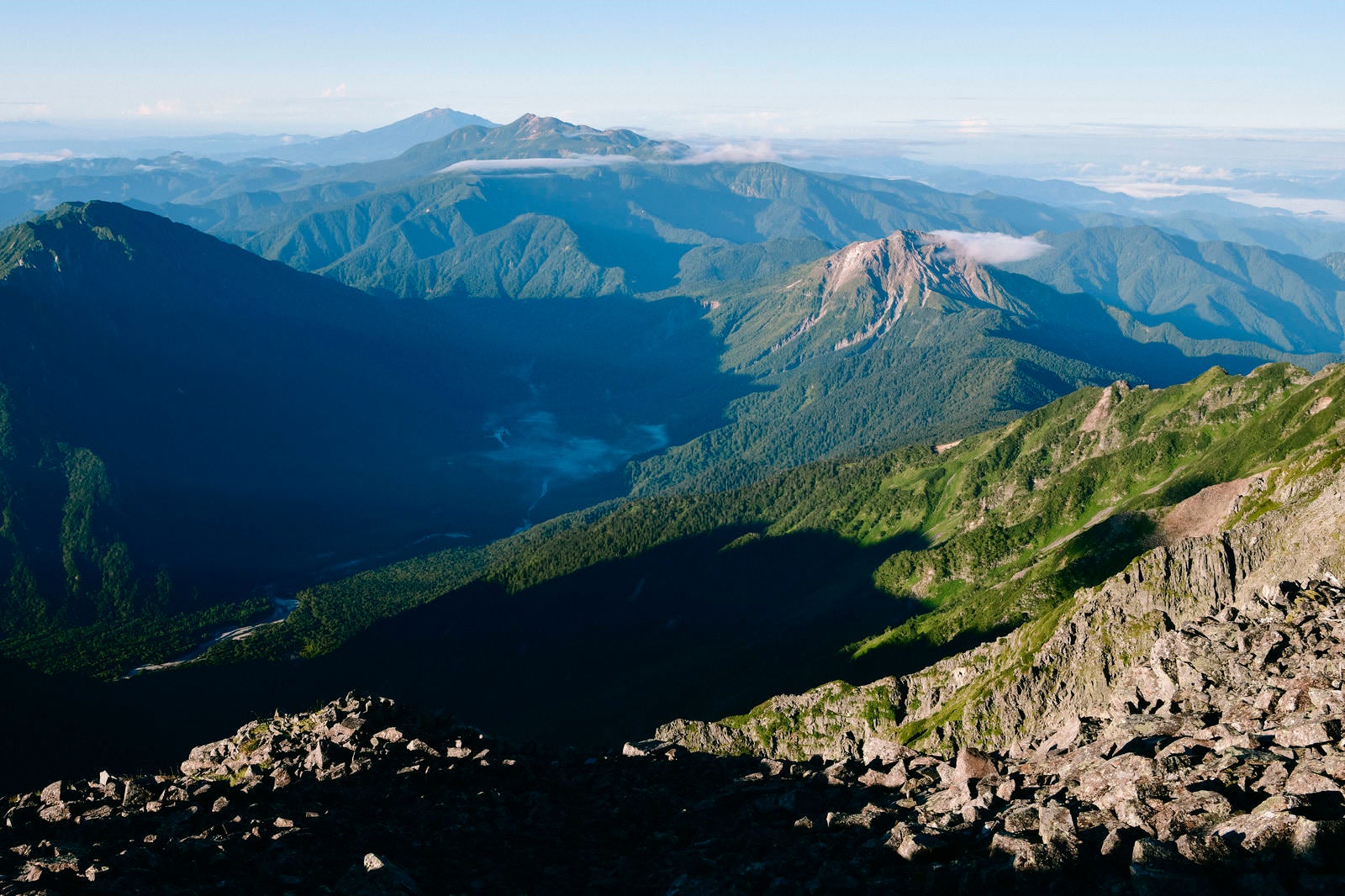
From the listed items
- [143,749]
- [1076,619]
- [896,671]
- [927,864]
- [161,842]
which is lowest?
[143,749]

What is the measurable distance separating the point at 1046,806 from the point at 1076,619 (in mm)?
76369

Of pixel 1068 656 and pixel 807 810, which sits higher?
pixel 807 810

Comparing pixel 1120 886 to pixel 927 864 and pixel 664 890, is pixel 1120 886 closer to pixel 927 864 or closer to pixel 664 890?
pixel 927 864

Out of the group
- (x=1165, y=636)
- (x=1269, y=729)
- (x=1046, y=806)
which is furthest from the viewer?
(x=1165, y=636)

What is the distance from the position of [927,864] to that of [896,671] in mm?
138894

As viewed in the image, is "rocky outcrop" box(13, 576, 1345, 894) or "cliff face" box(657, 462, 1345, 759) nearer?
"rocky outcrop" box(13, 576, 1345, 894)

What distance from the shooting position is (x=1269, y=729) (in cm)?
5191

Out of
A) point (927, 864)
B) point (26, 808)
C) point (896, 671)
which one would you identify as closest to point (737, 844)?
point (927, 864)

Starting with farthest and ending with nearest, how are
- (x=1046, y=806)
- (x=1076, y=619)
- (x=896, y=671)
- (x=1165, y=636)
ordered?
(x=896, y=671) → (x=1076, y=619) → (x=1165, y=636) → (x=1046, y=806)

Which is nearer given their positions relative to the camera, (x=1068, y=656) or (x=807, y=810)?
(x=807, y=810)

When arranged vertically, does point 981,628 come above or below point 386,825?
below

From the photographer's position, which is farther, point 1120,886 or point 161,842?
point 161,842

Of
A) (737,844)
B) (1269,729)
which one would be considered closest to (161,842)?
(737,844)

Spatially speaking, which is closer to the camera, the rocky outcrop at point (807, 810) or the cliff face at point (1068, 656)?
the rocky outcrop at point (807, 810)
